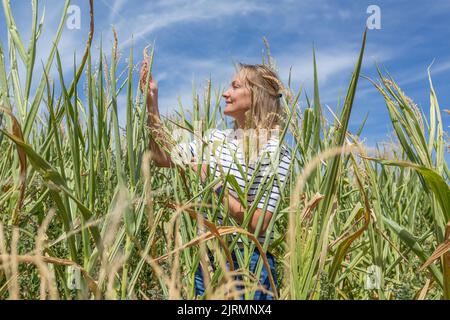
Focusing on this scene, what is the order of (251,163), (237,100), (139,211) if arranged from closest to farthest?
(139,211), (251,163), (237,100)

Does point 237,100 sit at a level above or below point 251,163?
above

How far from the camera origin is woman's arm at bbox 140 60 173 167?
56.1 inches

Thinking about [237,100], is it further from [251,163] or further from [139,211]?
[139,211]

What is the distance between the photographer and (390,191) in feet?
7.14

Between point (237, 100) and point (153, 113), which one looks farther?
point (237, 100)

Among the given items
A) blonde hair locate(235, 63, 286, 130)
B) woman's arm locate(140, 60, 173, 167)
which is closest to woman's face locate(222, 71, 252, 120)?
blonde hair locate(235, 63, 286, 130)

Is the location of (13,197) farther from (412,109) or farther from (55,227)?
(412,109)

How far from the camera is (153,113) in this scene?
5.06 ft

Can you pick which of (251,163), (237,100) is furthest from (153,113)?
(237,100)

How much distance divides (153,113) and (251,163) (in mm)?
324

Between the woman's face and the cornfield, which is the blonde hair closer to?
the woman's face

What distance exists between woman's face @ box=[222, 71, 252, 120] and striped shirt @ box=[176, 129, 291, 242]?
9cm

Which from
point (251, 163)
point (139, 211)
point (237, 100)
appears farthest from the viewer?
point (237, 100)

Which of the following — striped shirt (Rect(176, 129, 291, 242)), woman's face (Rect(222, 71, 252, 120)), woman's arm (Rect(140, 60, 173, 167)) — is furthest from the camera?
woman's face (Rect(222, 71, 252, 120))
